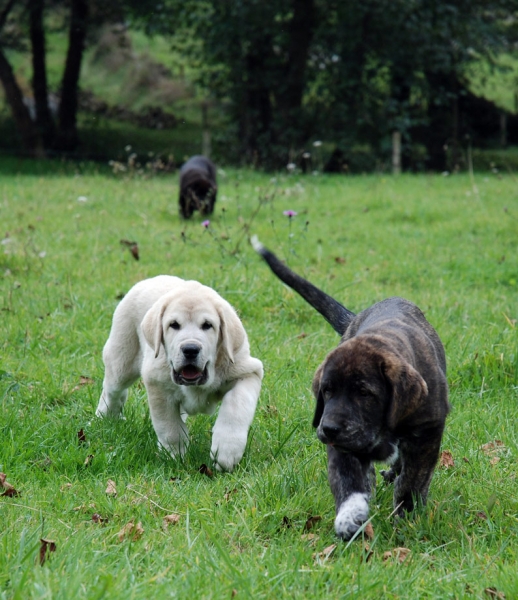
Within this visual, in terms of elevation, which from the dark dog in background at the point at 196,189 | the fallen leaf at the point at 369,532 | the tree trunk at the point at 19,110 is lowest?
the fallen leaf at the point at 369,532

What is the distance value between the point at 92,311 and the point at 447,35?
18534 mm

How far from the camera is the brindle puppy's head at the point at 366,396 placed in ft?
10.4

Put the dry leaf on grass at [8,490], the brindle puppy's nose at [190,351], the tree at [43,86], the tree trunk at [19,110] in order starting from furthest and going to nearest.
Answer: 1. the tree at [43,86]
2. the tree trunk at [19,110]
3. the brindle puppy's nose at [190,351]
4. the dry leaf on grass at [8,490]

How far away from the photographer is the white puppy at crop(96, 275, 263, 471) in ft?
13.3

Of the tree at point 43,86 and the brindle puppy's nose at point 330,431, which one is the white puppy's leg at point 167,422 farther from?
the tree at point 43,86

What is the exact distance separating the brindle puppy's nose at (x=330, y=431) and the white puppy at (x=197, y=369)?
38.1 inches

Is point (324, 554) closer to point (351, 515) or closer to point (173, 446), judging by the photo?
point (351, 515)

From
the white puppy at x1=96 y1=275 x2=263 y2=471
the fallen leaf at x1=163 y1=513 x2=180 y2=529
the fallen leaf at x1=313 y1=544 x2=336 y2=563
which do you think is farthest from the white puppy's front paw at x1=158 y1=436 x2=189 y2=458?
the fallen leaf at x1=313 y1=544 x2=336 y2=563

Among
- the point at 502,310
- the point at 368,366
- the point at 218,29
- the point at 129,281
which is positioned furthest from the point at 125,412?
the point at 218,29

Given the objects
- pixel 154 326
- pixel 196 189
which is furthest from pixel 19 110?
pixel 154 326

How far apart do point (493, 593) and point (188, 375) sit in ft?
6.29

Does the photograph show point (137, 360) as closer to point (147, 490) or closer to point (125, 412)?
point (125, 412)

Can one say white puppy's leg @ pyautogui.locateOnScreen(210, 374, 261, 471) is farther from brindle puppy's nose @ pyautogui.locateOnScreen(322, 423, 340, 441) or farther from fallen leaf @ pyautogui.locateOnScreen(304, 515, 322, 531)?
brindle puppy's nose @ pyautogui.locateOnScreen(322, 423, 340, 441)

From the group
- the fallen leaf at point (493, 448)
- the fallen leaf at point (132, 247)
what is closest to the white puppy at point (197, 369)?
the fallen leaf at point (493, 448)
